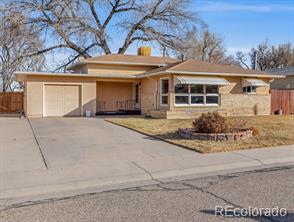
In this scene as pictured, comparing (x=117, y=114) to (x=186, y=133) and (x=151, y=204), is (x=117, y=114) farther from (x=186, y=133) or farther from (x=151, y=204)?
(x=151, y=204)

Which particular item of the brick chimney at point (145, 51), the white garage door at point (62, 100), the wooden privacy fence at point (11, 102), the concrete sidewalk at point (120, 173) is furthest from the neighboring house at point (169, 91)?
the concrete sidewalk at point (120, 173)

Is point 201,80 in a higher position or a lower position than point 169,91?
higher

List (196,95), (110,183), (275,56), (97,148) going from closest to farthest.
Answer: (110,183)
(97,148)
(196,95)
(275,56)

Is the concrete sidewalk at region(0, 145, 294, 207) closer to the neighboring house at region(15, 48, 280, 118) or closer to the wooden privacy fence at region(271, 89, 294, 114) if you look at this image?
the neighboring house at region(15, 48, 280, 118)

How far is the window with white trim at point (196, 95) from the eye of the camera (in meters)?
20.0

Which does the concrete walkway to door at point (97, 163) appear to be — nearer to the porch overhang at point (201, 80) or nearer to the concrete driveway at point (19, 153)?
the concrete driveway at point (19, 153)

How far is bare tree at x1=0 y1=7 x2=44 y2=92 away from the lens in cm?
2881

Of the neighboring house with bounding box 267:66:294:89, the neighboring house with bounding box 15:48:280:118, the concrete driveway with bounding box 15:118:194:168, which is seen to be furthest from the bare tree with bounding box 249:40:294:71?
the concrete driveway with bounding box 15:118:194:168

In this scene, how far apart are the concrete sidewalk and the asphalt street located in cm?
47

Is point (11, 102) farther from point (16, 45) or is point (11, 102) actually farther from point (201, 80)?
point (201, 80)

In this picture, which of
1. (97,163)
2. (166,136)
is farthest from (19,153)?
(166,136)

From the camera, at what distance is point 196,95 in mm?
20406

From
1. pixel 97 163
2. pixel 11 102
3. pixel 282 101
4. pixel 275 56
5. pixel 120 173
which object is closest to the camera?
pixel 120 173

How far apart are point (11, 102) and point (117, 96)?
34.0 ft
